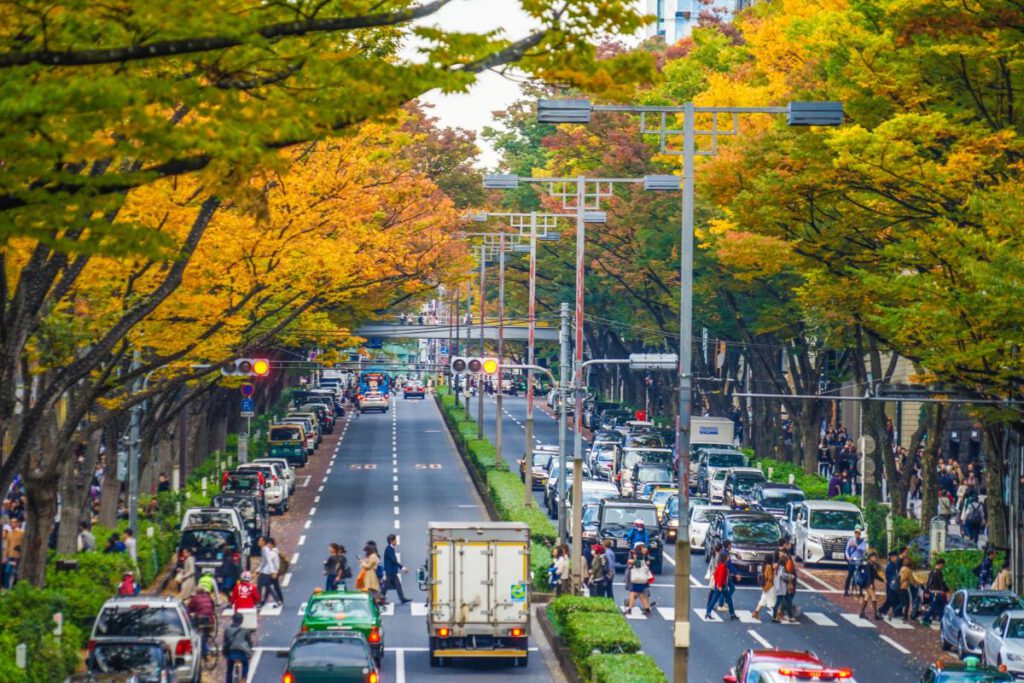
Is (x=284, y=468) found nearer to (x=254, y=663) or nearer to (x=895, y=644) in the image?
(x=254, y=663)

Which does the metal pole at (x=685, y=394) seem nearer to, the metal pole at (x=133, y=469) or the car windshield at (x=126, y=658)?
the car windshield at (x=126, y=658)

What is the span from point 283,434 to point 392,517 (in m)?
17.4

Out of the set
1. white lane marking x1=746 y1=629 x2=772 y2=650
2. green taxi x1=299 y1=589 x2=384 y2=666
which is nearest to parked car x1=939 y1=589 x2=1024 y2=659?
white lane marking x1=746 y1=629 x2=772 y2=650

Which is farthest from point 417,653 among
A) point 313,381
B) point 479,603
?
point 313,381

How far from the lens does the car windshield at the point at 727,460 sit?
64125mm

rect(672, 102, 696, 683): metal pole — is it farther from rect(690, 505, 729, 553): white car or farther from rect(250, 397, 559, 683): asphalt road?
rect(690, 505, 729, 553): white car

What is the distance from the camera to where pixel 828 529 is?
46781 mm

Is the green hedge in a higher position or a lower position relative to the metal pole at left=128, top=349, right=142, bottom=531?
lower

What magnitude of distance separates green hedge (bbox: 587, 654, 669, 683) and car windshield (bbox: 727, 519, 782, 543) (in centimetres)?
1717

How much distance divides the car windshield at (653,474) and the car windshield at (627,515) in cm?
1277

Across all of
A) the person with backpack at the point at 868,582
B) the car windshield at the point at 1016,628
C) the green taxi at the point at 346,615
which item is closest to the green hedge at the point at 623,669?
the green taxi at the point at 346,615

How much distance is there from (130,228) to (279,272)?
21019 millimetres

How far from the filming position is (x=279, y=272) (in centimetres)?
3366

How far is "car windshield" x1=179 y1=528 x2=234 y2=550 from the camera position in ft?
131
